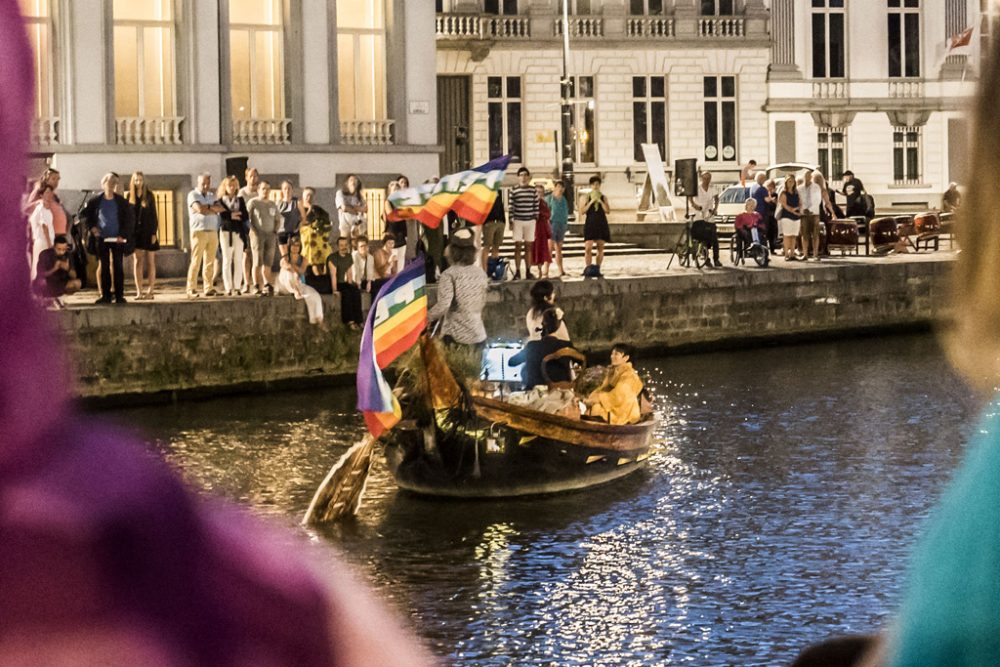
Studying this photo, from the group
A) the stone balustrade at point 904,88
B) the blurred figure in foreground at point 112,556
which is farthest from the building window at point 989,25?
the stone balustrade at point 904,88

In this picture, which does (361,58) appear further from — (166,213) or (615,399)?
(615,399)

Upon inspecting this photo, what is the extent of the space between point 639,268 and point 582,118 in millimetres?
15178

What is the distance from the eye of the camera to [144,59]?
87.7 feet

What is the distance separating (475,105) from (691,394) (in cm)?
2171

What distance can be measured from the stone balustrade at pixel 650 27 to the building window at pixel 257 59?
711 inches

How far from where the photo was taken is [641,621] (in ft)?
38.3

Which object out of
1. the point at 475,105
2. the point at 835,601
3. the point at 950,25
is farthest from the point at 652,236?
the point at 835,601

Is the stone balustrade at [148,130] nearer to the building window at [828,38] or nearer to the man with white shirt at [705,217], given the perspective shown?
the man with white shirt at [705,217]

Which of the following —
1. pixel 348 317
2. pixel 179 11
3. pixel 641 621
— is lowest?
Result: pixel 641 621

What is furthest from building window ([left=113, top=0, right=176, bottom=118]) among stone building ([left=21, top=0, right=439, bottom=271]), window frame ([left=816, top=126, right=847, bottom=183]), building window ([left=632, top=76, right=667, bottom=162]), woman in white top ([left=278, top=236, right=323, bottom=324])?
window frame ([left=816, top=126, right=847, bottom=183])

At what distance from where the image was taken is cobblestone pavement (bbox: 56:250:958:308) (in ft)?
74.6

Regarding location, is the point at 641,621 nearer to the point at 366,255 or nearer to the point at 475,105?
the point at 366,255

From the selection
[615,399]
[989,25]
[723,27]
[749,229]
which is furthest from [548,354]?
[723,27]

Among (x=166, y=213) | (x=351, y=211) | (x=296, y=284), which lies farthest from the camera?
(x=166, y=213)
